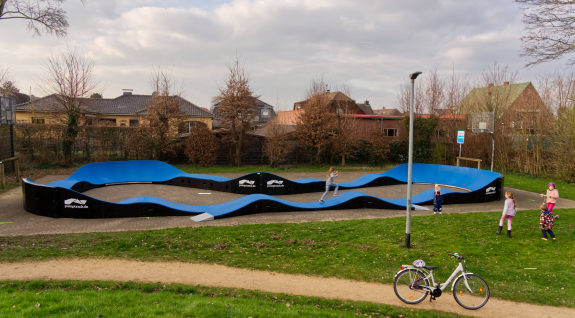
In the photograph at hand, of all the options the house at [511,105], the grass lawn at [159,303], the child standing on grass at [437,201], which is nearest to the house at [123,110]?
the house at [511,105]

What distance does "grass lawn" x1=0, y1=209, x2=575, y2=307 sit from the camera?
6.39 m

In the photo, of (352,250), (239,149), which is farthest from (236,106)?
(352,250)

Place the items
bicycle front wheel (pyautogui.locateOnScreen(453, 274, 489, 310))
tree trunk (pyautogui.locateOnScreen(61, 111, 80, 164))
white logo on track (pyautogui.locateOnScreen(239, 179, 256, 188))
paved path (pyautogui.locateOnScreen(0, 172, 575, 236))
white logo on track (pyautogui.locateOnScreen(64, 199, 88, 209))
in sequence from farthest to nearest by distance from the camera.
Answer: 1. tree trunk (pyautogui.locateOnScreen(61, 111, 80, 164))
2. white logo on track (pyautogui.locateOnScreen(239, 179, 256, 188))
3. white logo on track (pyautogui.locateOnScreen(64, 199, 88, 209))
4. paved path (pyautogui.locateOnScreen(0, 172, 575, 236))
5. bicycle front wheel (pyautogui.locateOnScreen(453, 274, 489, 310))

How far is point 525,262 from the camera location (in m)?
6.99

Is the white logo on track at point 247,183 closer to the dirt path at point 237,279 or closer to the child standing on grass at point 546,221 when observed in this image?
the dirt path at point 237,279

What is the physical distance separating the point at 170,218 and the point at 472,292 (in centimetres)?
813

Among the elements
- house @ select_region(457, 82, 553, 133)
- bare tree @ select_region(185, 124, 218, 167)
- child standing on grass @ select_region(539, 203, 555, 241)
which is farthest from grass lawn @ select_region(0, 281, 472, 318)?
house @ select_region(457, 82, 553, 133)

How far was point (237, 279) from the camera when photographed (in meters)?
6.07

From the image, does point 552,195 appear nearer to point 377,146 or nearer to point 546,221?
point 546,221

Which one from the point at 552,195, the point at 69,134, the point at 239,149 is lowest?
the point at 552,195

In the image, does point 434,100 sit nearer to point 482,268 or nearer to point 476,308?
point 482,268

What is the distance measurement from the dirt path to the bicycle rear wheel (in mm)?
110

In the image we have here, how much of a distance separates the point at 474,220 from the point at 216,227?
769cm

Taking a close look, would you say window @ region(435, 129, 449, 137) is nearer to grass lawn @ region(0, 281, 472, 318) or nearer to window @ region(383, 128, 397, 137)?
window @ region(383, 128, 397, 137)
